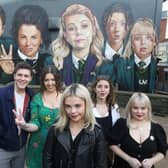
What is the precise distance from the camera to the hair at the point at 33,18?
18.4 feet

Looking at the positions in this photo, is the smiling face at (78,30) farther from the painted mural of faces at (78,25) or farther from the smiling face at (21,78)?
the smiling face at (21,78)

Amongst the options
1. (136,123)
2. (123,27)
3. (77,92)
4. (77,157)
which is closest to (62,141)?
(77,157)

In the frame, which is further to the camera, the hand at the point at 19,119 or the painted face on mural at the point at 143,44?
the painted face on mural at the point at 143,44


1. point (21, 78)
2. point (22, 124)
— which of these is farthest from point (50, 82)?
point (22, 124)

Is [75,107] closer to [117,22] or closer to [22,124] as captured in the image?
[22,124]

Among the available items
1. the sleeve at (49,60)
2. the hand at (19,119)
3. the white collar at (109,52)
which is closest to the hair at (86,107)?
the hand at (19,119)

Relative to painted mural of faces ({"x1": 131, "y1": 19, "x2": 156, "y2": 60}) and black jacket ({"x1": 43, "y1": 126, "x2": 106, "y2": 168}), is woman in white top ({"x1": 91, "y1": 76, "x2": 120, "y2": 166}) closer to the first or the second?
black jacket ({"x1": 43, "y1": 126, "x2": 106, "y2": 168})

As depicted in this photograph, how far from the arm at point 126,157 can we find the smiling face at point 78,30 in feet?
10.6

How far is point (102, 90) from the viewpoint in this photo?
314cm

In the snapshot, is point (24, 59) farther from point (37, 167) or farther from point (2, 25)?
point (37, 167)

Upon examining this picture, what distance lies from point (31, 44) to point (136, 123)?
3216mm

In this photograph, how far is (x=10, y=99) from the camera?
2.92 metres

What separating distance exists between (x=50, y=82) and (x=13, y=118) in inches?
16.4

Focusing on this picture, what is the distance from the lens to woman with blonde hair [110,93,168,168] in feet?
9.06
